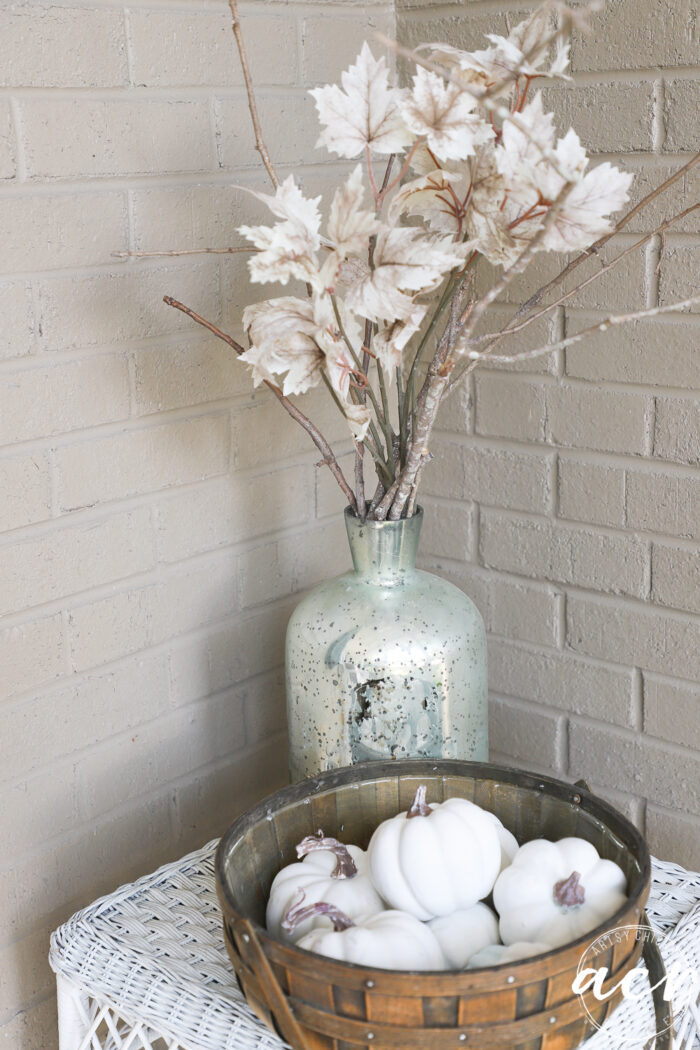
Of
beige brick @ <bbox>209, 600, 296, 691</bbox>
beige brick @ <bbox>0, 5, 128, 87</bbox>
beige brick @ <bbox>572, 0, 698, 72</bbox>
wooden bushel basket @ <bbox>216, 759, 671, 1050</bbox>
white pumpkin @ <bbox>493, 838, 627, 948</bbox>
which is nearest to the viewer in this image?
wooden bushel basket @ <bbox>216, 759, 671, 1050</bbox>

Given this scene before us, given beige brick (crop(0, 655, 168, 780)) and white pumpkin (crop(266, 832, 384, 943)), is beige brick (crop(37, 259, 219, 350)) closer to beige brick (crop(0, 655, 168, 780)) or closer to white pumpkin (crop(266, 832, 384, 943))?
beige brick (crop(0, 655, 168, 780))

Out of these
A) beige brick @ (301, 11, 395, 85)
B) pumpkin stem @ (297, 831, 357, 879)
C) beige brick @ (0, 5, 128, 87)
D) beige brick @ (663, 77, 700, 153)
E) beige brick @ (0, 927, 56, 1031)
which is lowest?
beige brick @ (0, 927, 56, 1031)

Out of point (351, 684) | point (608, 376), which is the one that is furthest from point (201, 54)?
point (351, 684)

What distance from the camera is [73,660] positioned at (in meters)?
1.12

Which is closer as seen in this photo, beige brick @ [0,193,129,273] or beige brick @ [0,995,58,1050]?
beige brick @ [0,193,129,273]

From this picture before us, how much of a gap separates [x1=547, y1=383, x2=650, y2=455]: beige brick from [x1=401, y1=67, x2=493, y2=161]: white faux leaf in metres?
0.39

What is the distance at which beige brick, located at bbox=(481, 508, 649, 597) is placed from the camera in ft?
4.01

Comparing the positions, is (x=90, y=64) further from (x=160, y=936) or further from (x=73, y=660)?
(x=160, y=936)

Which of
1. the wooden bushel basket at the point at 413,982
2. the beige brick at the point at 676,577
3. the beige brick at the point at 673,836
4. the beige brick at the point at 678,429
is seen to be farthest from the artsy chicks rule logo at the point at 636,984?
the beige brick at the point at 678,429

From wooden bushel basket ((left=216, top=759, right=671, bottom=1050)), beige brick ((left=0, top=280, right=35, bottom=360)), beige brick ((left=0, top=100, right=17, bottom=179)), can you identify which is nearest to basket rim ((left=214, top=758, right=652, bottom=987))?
wooden bushel basket ((left=216, top=759, right=671, bottom=1050))

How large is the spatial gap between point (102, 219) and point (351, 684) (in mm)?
506

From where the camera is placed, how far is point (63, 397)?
3.46 feet

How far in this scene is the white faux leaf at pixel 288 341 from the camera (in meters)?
0.92

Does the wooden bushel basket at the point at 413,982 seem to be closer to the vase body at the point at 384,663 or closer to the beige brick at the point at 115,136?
the vase body at the point at 384,663
